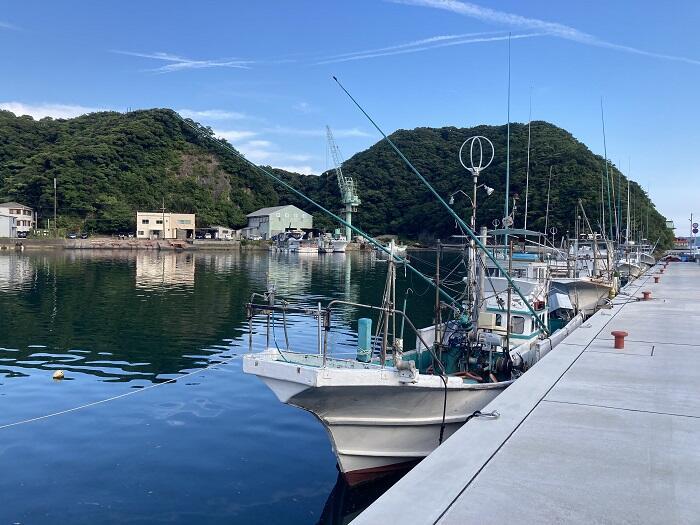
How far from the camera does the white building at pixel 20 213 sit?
9931 centimetres

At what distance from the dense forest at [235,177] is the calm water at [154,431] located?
2625 inches

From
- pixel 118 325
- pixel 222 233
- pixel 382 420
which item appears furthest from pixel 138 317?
pixel 222 233

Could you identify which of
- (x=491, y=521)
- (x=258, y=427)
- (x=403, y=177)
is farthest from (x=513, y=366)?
(x=403, y=177)

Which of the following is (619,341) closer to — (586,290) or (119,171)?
(586,290)

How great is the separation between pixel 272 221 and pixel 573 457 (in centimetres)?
12351

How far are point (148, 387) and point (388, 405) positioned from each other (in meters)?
9.02

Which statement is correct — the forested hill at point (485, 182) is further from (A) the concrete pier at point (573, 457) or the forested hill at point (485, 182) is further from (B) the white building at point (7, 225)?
(B) the white building at point (7, 225)

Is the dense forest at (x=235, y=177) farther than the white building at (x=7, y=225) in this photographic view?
No

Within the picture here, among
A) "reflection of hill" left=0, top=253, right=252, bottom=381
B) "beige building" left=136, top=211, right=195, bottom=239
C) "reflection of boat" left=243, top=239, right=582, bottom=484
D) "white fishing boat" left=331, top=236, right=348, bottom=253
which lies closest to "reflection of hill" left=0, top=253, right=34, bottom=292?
"reflection of hill" left=0, top=253, right=252, bottom=381

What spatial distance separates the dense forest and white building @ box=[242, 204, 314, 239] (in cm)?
381

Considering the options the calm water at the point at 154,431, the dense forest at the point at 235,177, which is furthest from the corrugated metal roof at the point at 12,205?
the calm water at the point at 154,431

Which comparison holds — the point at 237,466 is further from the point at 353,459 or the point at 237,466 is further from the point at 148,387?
the point at 148,387

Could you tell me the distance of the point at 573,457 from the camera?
6.62 m

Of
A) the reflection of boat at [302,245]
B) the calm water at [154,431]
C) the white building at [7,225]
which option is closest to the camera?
the calm water at [154,431]
